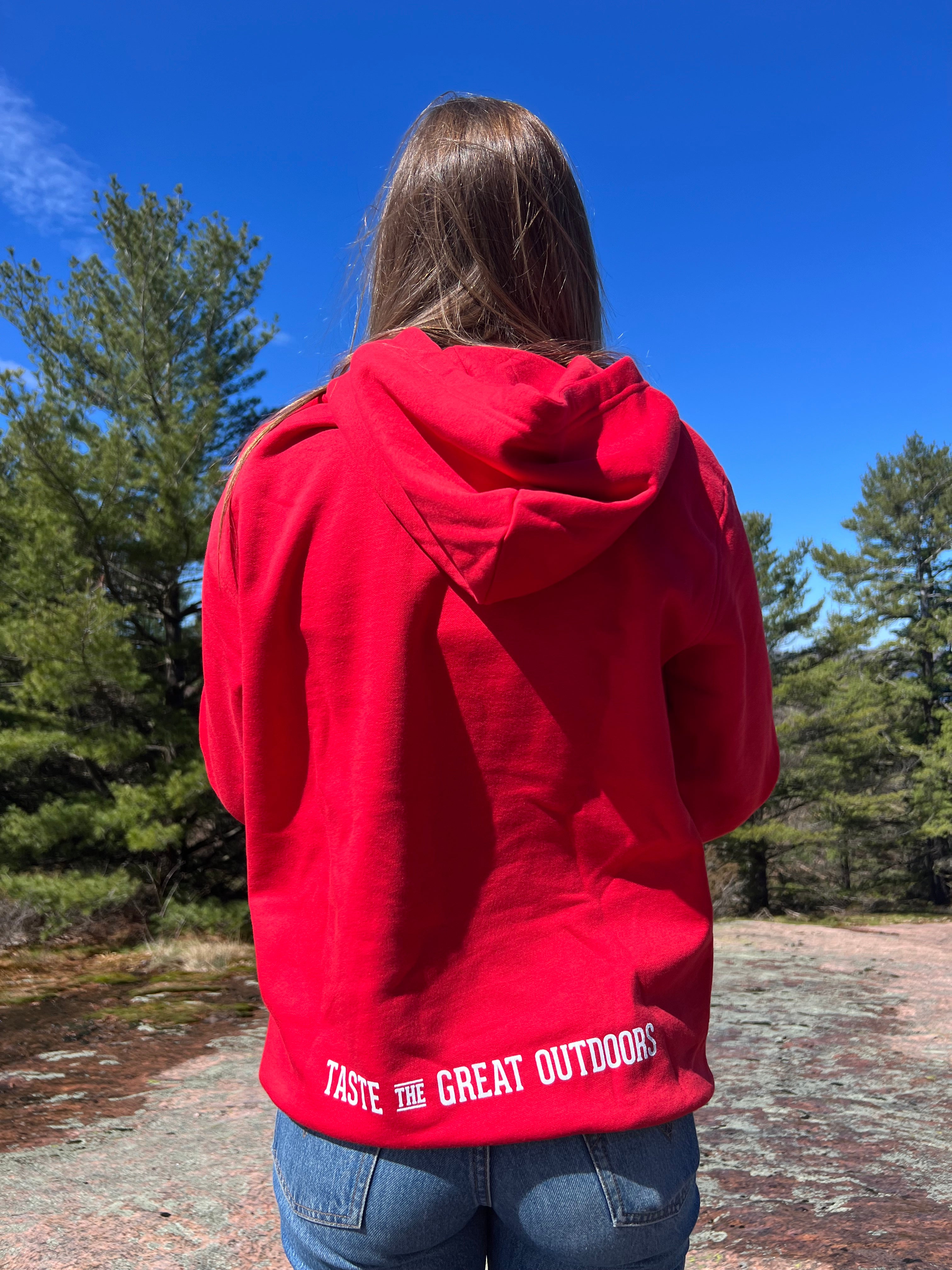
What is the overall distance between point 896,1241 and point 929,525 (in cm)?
2402

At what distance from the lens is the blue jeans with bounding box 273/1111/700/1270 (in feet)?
2.60

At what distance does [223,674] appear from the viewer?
101 cm

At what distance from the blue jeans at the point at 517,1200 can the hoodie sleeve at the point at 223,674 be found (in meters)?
0.36

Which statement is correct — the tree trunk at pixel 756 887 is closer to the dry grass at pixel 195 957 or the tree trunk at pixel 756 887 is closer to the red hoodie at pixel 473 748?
the dry grass at pixel 195 957

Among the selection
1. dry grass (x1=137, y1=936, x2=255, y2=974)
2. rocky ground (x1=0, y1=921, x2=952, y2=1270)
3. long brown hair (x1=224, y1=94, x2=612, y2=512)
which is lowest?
dry grass (x1=137, y1=936, x2=255, y2=974)

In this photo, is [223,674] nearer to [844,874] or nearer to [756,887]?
[756,887]

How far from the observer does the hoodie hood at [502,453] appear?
2.70ft

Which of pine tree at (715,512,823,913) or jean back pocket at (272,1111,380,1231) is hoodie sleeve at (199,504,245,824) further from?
pine tree at (715,512,823,913)

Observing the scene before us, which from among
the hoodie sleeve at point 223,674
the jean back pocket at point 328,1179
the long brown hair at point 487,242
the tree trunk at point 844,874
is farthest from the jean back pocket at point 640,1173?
the tree trunk at point 844,874

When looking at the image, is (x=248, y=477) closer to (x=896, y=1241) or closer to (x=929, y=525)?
(x=896, y=1241)

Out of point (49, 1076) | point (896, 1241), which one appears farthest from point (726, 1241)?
point (49, 1076)

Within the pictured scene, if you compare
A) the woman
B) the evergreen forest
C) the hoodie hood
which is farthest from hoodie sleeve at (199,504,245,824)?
the evergreen forest

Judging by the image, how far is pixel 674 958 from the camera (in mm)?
832

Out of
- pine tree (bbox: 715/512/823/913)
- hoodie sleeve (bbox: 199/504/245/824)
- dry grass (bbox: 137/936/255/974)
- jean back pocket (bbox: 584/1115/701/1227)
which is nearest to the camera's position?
jean back pocket (bbox: 584/1115/701/1227)
